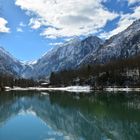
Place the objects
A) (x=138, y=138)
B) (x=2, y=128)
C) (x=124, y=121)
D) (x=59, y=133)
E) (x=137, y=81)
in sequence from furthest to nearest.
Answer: (x=137, y=81), (x=124, y=121), (x=2, y=128), (x=59, y=133), (x=138, y=138)

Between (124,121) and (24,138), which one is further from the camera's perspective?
(124,121)

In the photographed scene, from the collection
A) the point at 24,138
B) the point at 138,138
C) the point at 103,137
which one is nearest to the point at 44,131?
the point at 24,138

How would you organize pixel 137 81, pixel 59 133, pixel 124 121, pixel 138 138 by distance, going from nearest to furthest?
pixel 138 138 < pixel 59 133 < pixel 124 121 < pixel 137 81

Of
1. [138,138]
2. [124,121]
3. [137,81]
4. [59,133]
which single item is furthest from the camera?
[137,81]

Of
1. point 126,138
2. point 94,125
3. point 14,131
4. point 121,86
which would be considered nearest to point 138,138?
point 126,138

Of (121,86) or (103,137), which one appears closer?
(103,137)

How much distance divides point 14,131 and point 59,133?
6.38 meters

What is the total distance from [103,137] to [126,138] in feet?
8.68

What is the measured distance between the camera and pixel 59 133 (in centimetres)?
4100

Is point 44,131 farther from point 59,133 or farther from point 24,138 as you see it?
point 24,138

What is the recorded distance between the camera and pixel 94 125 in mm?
47844

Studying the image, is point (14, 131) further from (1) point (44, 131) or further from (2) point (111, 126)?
(2) point (111, 126)

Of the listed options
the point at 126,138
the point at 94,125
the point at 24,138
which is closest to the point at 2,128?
the point at 24,138

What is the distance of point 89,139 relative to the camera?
36.4 m
